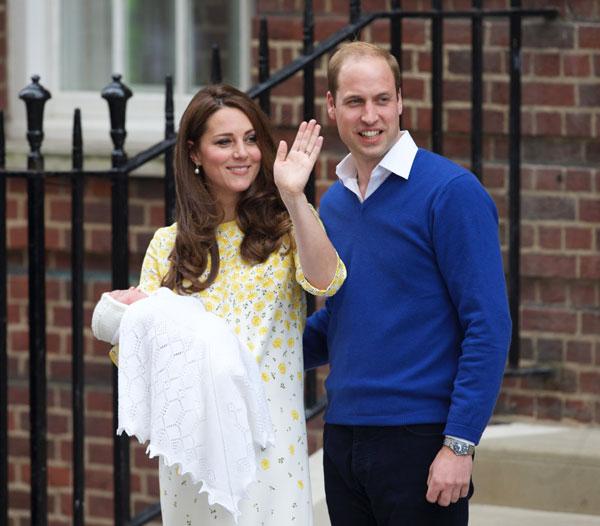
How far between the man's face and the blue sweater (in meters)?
Answer: 0.09

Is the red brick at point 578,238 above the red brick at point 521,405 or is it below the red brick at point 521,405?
above

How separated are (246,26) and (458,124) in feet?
3.71

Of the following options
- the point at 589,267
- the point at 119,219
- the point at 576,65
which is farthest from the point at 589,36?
the point at 119,219

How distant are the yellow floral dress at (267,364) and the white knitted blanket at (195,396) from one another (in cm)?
11

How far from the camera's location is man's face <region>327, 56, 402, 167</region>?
3.37m

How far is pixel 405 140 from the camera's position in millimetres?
3447

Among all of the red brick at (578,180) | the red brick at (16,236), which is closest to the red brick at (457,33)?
the red brick at (578,180)

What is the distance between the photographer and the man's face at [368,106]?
11.1 ft

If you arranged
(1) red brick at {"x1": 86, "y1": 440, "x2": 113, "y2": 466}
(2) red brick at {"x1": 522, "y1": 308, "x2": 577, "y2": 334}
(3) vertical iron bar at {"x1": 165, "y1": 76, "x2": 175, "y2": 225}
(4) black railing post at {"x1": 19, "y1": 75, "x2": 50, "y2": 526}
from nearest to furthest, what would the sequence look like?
(4) black railing post at {"x1": 19, "y1": 75, "x2": 50, "y2": 526}, (3) vertical iron bar at {"x1": 165, "y1": 76, "x2": 175, "y2": 225}, (2) red brick at {"x1": 522, "y1": 308, "x2": 577, "y2": 334}, (1) red brick at {"x1": 86, "y1": 440, "x2": 113, "y2": 466}

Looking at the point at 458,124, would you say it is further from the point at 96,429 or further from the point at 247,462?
the point at 247,462

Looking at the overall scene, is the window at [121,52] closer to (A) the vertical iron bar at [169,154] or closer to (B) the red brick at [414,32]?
(B) the red brick at [414,32]

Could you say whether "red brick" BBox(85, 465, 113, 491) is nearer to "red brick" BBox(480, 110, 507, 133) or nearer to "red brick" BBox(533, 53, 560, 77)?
"red brick" BBox(480, 110, 507, 133)

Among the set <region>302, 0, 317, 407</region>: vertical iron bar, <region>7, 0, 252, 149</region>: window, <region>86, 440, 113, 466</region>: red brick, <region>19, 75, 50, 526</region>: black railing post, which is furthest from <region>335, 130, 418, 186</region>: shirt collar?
<region>86, 440, 113, 466</region>: red brick

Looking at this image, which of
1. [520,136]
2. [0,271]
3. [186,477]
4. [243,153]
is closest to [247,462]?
[186,477]
